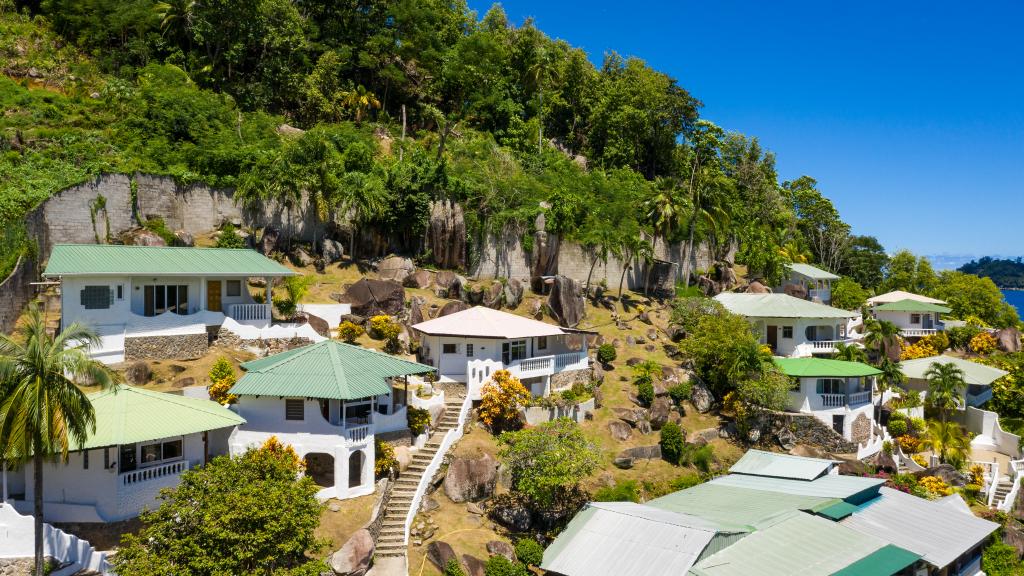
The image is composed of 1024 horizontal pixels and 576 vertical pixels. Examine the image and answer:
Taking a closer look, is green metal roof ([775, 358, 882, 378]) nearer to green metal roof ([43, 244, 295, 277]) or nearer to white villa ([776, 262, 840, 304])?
white villa ([776, 262, 840, 304])

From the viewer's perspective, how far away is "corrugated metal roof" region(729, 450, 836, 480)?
3488 cm

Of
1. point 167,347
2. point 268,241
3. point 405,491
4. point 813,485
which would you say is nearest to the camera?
point 405,491

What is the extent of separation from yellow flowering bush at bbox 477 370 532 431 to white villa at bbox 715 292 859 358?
80.4 ft

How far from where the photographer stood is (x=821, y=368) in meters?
45.3

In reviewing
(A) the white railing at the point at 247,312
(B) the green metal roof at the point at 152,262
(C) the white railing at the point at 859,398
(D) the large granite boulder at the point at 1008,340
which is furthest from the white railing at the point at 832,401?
(A) the white railing at the point at 247,312

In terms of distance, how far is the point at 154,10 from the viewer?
59938mm

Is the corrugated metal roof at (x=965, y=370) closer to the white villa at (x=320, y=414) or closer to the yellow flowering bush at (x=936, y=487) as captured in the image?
the yellow flowering bush at (x=936, y=487)

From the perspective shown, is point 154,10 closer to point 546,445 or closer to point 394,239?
point 394,239

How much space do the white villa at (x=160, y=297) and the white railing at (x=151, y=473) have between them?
786 cm

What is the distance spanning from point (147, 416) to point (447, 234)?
27559 mm

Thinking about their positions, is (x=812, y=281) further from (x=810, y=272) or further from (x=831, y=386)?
(x=831, y=386)

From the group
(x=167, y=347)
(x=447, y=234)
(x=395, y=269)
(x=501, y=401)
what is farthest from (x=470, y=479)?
(x=447, y=234)

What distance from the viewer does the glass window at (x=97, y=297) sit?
32219 millimetres

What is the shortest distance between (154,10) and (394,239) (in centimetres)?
3001
